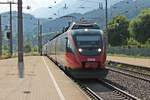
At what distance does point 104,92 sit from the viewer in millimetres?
19906

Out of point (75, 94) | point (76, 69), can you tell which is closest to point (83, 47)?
point (76, 69)

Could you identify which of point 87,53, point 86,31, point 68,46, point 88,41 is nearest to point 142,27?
point 68,46

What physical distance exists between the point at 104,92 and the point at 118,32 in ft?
248

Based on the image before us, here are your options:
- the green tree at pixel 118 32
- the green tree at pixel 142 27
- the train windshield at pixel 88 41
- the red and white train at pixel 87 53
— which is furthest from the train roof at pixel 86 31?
the green tree at pixel 118 32

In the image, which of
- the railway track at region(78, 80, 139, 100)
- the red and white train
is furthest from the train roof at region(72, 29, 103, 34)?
the railway track at region(78, 80, 139, 100)

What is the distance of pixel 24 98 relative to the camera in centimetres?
1592

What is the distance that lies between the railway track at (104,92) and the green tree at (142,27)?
56.9 metres

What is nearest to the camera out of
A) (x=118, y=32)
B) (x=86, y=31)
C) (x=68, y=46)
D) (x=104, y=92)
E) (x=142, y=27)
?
(x=104, y=92)

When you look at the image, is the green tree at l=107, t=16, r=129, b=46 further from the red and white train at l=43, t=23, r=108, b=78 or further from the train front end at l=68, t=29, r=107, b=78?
the train front end at l=68, t=29, r=107, b=78

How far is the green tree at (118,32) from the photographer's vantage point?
94.8 m

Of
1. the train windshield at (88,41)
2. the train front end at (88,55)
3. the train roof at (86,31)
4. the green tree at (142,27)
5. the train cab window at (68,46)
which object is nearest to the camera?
the train front end at (88,55)

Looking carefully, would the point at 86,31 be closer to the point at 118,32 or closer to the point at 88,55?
the point at 88,55

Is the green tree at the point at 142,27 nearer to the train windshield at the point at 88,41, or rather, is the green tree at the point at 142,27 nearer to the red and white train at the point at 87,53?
the red and white train at the point at 87,53

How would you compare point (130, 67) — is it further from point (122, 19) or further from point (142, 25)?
point (122, 19)
